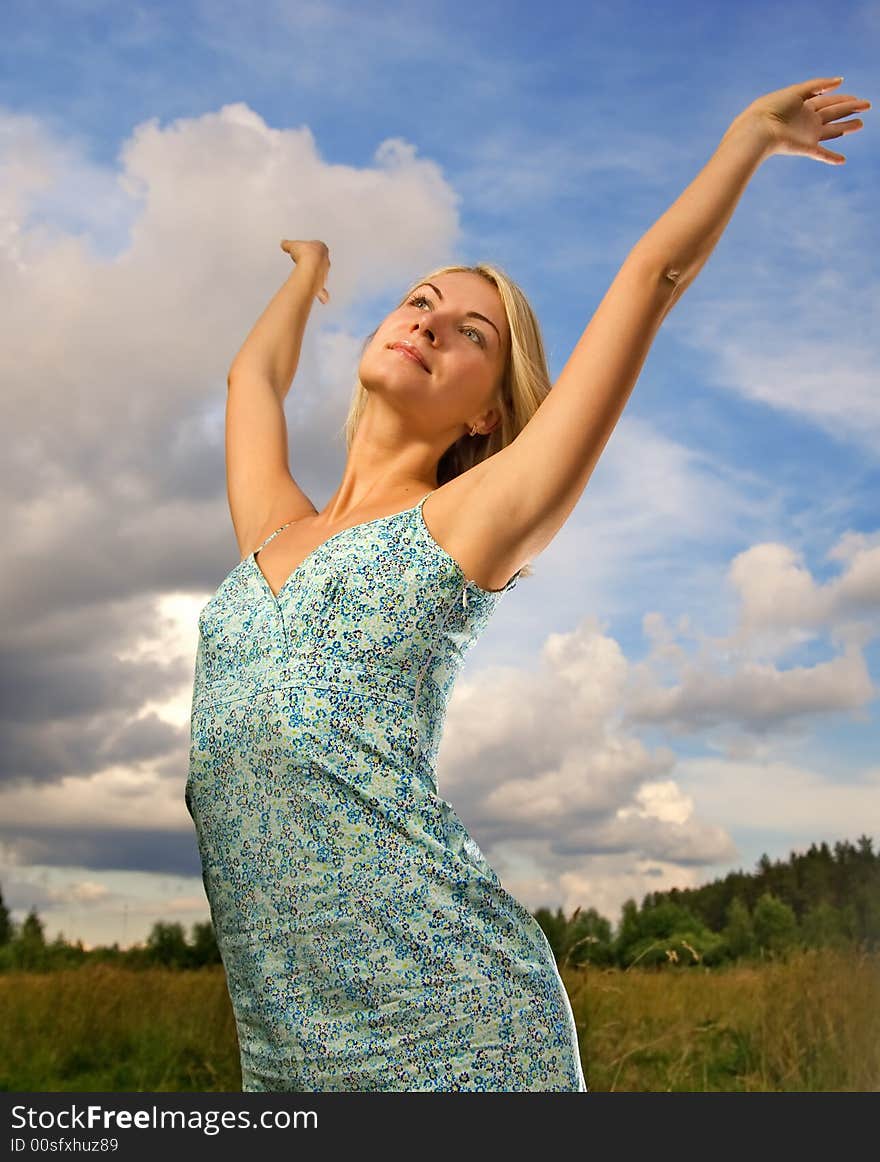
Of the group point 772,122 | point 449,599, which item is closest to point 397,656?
point 449,599

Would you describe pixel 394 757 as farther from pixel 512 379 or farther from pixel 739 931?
pixel 739 931

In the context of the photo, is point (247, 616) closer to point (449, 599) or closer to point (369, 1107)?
point (449, 599)

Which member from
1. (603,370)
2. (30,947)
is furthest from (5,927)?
(603,370)

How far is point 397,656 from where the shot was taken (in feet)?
4.69

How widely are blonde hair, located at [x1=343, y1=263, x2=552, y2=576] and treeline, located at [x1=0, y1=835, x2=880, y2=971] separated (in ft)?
9.03

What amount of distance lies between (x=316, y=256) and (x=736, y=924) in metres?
3.60

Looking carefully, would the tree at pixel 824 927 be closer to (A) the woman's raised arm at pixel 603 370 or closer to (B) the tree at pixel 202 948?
(B) the tree at pixel 202 948

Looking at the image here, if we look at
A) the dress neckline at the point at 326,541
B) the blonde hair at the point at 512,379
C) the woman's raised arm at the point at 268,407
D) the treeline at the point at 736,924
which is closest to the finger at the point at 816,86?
the blonde hair at the point at 512,379

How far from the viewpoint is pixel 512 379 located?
6.06 feet

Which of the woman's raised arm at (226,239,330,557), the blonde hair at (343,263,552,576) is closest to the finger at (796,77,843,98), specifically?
the blonde hair at (343,263,552,576)

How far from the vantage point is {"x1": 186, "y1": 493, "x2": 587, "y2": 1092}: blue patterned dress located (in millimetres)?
1291

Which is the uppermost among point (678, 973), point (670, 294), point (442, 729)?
point (670, 294)

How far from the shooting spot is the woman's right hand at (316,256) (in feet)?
7.91

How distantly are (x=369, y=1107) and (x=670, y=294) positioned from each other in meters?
1.01
